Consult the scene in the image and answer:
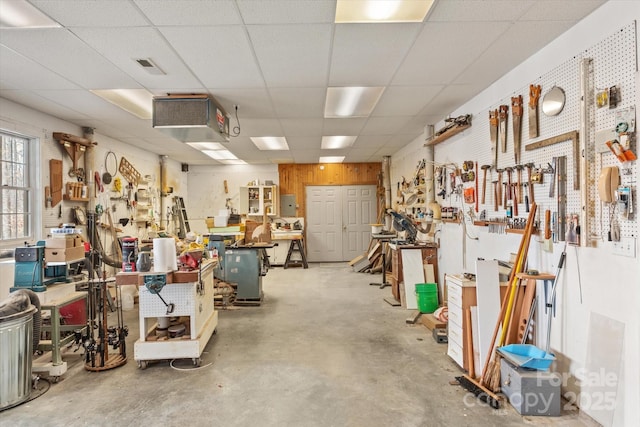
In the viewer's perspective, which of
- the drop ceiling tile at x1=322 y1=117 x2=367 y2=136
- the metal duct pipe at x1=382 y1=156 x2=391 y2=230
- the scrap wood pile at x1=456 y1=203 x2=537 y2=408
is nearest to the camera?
the scrap wood pile at x1=456 y1=203 x2=537 y2=408

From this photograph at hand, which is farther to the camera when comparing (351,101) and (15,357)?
(351,101)

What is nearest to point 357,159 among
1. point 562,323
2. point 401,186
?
point 401,186

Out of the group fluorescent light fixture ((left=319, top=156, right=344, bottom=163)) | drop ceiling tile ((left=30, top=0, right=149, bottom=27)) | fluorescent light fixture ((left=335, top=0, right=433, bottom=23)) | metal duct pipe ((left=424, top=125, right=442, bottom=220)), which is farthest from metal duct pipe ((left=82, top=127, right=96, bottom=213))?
metal duct pipe ((left=424, top=125, right=442, bottom=220))

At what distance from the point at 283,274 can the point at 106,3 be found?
20.1 feet

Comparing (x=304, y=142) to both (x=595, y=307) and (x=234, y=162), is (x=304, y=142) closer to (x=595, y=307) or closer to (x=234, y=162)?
(x=234, y=162)

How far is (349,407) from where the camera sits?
2.51 meters

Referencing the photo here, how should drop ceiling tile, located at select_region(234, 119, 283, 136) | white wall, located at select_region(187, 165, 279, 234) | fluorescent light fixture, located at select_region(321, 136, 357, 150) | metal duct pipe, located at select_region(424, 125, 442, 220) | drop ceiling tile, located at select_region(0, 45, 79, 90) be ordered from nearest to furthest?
drop ceiling tile, located at select_region(0, 45, 79, 90) < drop ceiling tile, located at select_region(234, 119, 283, 136) < metal duct pipe, located at select_region(424, 125, 442, 220) < fluorescent light fixture, located at select_region(321, 136, 357, 150) < white wall, located at select_region(187, 165, 279, 234)

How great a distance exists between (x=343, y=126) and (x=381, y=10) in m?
2.99

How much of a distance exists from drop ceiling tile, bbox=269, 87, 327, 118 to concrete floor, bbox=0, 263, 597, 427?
8.87 feet

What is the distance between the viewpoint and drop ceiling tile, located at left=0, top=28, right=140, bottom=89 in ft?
8.05

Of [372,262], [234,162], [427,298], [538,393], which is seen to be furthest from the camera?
[234,162]

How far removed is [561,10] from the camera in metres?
2.21

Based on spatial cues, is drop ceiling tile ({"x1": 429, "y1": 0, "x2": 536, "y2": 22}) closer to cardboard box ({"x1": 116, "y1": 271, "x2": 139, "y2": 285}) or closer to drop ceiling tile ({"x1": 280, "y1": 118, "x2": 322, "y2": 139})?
drop ceiling tile ({"x1": 280, "y1": 118, "x2": 322, "y2": 139})

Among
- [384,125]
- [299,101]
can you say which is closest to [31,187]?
[299,101]
